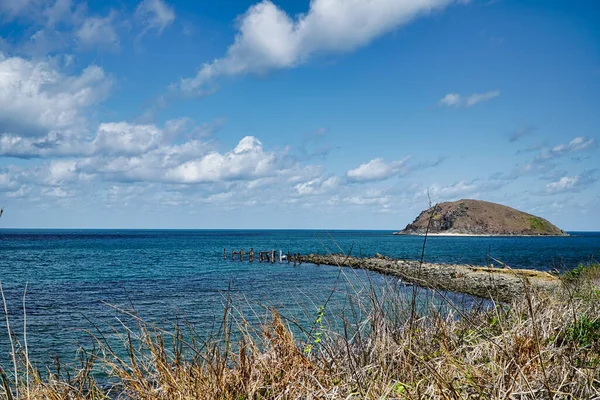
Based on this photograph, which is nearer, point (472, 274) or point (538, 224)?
point (472, 274)

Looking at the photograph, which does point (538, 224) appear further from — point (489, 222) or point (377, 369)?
point (377, 369)

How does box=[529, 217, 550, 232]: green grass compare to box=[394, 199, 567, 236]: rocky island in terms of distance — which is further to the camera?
box=[529, 217, 550, 232]: green grass

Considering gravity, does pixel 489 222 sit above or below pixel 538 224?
above

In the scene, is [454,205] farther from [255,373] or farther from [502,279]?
[255,373]

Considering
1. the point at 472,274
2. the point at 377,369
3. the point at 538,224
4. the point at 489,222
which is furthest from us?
the point at 538,224

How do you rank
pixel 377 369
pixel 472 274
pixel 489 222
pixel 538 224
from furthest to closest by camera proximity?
1. pixel 538 224
2. pixel 489 222
3. pixel 472 274
4. pixel 377 369

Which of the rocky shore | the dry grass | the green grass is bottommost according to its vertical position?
the rocky shore

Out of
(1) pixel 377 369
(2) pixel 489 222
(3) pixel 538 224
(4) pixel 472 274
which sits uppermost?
(2) pixel 489 222

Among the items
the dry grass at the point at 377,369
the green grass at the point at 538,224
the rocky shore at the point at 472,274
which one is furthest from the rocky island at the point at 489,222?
the dry grass at the point at 377,369

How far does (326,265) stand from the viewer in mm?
43625

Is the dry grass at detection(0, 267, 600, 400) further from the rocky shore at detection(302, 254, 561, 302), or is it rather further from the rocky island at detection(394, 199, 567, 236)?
the rocky island at detection(394, 199, 567, 236)

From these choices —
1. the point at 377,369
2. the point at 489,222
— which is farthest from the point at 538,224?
the point at 377,369

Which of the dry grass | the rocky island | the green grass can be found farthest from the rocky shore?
the green grass

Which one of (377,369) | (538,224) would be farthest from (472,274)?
(538,224)
